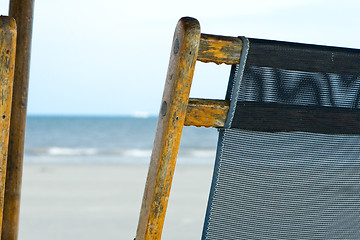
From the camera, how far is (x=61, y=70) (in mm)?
27281

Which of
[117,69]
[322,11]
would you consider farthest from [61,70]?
[322,11]

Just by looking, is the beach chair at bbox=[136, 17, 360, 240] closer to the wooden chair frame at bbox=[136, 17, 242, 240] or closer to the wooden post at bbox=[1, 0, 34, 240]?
the wooden chair frame at bbox=[136, 17, 242, 240]

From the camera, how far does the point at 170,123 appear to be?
113 cm

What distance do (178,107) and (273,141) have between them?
0.27m

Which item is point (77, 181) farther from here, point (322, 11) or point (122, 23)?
point (122, 23)

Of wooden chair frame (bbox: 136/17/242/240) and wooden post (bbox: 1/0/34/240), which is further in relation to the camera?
wooden post (bbox: 1/0/34/240)

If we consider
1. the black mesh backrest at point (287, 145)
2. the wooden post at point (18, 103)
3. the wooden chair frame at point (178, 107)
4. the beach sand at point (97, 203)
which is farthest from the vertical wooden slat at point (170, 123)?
the beach sand at point (97, 203)

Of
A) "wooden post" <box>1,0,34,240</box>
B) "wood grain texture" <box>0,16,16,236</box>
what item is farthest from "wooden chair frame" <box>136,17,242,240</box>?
"wooden post" <box>1,0,34,240</box>

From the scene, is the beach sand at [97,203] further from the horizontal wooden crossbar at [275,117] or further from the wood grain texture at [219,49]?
the wood grain texture at [219,49]

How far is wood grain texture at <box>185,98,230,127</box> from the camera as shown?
117 centimetres

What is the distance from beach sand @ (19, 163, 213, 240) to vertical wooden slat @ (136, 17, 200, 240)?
2697mm

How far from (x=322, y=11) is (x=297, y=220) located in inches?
775

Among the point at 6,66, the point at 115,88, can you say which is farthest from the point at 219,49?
the point at 115,88

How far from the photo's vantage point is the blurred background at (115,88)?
455 centimetres
